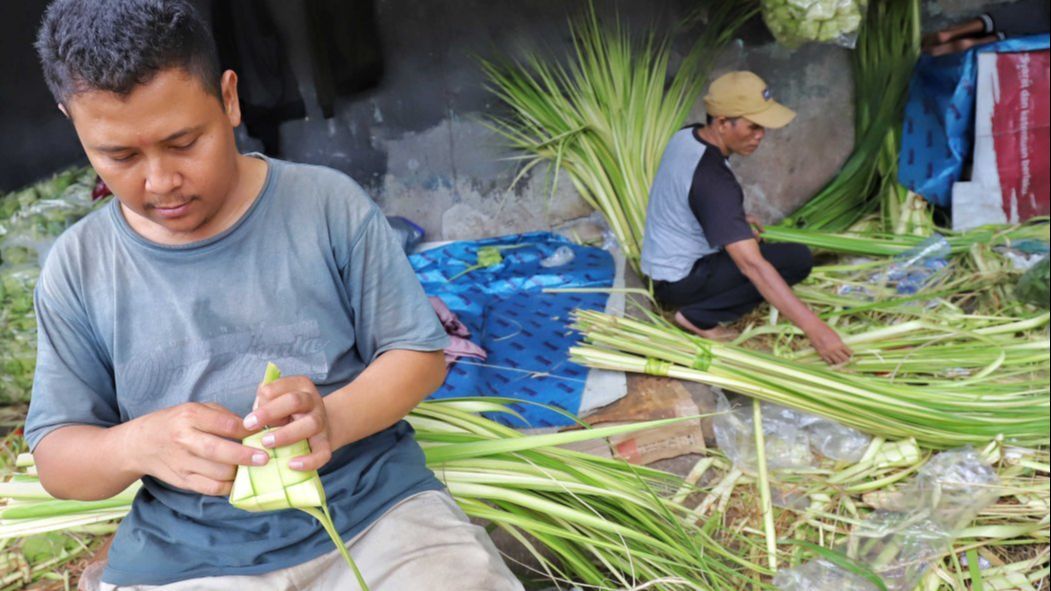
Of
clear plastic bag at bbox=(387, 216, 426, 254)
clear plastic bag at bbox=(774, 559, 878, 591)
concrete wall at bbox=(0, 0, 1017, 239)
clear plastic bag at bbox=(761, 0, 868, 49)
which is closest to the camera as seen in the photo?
clear plastic bag at bbox=(774, 559, 878, 591)

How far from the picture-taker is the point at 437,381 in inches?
59.9

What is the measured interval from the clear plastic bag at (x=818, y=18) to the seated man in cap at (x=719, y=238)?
562mm

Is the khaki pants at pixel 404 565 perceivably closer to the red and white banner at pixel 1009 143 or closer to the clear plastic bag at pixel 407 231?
the clear plastic bag at pixel 407 231

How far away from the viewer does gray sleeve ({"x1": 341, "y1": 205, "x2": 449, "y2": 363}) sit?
146 cm

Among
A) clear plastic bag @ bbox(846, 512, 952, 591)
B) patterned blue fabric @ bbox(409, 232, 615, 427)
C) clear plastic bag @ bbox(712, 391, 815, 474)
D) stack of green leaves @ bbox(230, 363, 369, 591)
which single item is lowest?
clear plastic bag @ bbox(846, 512, 952, 591)

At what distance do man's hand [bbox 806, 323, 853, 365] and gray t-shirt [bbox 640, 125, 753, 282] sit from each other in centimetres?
46

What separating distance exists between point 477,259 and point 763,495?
2137 millimetres

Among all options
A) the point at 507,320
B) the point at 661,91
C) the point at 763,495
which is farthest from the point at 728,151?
the point at 763,495

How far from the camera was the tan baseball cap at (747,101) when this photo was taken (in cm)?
325

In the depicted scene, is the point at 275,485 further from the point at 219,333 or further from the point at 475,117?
the point at 475,117

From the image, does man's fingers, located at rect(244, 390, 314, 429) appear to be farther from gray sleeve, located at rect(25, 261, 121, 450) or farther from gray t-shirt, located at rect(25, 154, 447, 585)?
gray sleeve, located at rect(25, 261, 121, 450)

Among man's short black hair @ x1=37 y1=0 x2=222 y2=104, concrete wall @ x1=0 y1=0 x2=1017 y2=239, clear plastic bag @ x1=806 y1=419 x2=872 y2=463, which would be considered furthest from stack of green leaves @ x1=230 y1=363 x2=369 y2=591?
concrete wall @ x1=0 y1=0 x2=1017 y2=239

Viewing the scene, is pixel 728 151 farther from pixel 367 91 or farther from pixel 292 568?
pixel 292 568

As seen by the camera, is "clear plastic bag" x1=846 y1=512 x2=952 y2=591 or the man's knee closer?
"clear plastic bag" x1=846 y1=512 x2=952 y2=591
